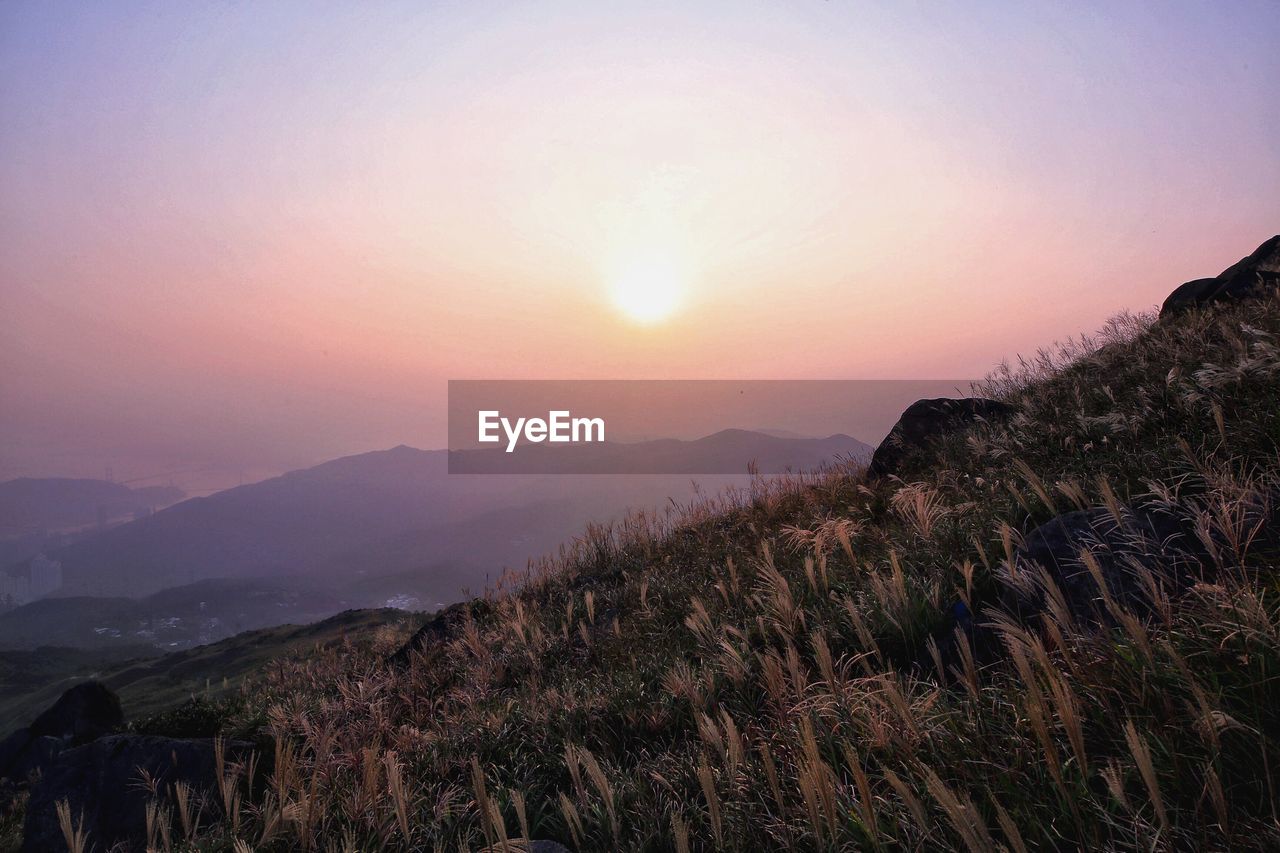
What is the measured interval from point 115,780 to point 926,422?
12.0 meters

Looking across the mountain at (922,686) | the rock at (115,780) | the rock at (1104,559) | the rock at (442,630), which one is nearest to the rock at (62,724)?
the rock at (442,630)

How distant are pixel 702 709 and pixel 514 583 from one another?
962cm

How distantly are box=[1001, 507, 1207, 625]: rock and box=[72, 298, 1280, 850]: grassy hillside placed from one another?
0.10 metres

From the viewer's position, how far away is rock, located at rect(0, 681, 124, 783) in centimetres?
1308

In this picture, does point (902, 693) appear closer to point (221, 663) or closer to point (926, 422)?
point (926, 422)

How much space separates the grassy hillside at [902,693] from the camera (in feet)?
6.95

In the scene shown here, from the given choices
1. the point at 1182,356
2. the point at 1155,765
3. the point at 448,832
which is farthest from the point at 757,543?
the point at 1155,765

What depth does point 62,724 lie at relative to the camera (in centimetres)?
1448

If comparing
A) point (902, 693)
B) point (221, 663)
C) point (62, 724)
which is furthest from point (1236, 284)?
point (221, 663)

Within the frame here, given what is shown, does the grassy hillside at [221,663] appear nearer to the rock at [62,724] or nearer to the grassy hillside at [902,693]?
Result: the rock at [62,724]

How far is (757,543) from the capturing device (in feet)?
29.8

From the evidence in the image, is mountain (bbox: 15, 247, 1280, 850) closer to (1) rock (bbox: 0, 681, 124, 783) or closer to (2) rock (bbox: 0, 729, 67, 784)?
(2) rock (bbox: 0, 729, 67, 784)

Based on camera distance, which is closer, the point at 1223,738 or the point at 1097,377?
the point at 1223,738

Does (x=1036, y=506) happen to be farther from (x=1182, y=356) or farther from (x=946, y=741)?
(x=1182, y=356)
